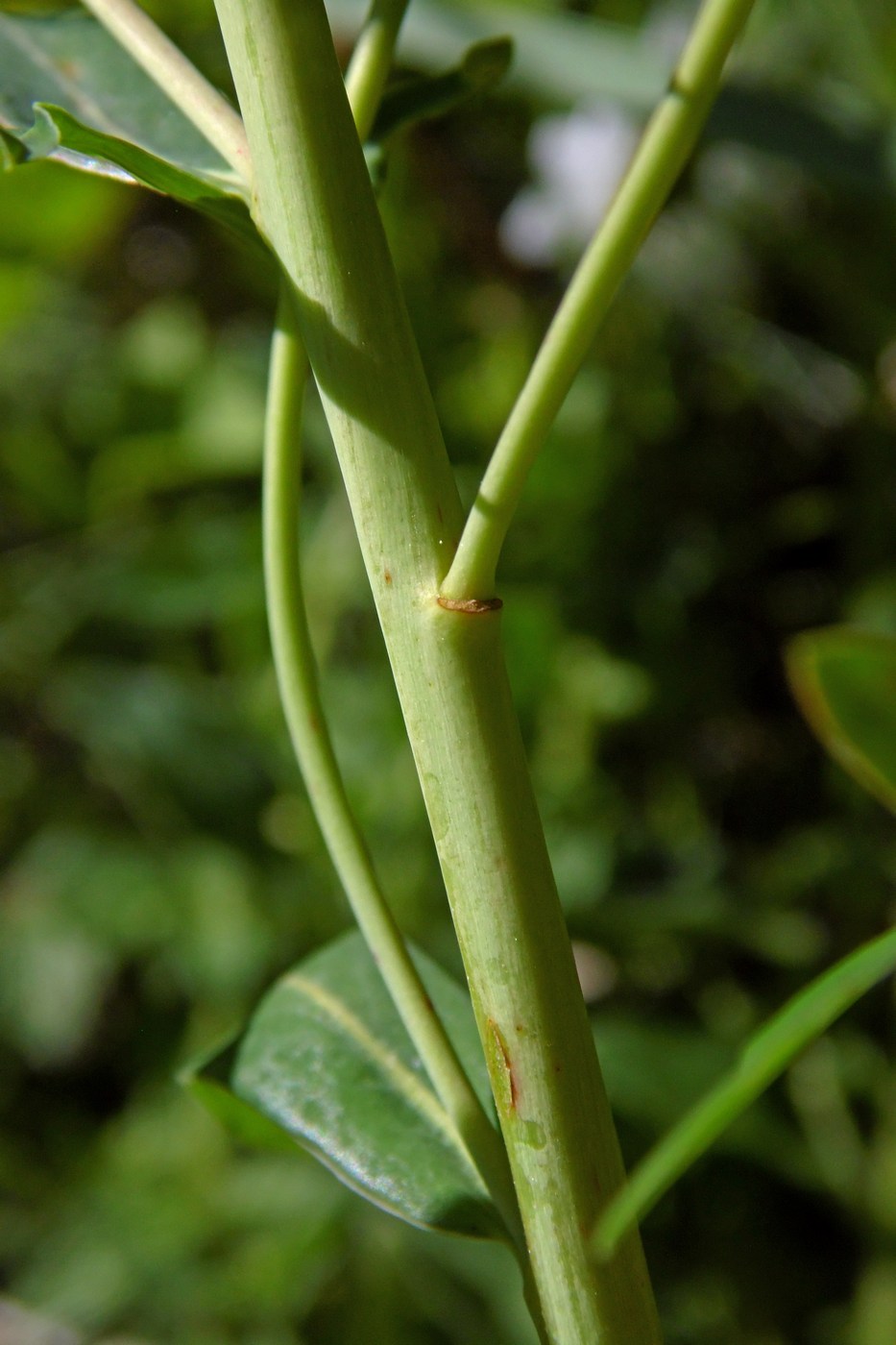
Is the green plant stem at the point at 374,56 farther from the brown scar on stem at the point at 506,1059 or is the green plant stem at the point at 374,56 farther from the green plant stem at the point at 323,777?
the brown scar on stem at the point at 506,1059

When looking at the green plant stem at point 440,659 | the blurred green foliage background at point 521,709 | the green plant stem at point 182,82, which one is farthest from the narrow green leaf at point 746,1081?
the blurred green foliage background at point 521,709

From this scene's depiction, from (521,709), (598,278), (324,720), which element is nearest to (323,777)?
(324,720)

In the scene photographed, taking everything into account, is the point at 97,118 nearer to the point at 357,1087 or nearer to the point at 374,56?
the point at 374,56

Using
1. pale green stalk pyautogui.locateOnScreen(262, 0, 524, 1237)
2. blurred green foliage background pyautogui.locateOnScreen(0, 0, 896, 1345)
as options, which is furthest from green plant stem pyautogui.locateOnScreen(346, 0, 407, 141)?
blurred green foliage background pyautogui.locateOnScreen(0, 0, 896, 1345)

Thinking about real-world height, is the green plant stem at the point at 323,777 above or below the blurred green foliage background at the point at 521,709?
above

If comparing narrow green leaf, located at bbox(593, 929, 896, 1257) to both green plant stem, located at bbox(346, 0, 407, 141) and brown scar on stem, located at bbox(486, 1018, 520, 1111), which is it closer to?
brown scar on stem, located at bbox(486, 1018, 520, 1111)

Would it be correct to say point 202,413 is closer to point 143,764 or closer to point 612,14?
point 143,764

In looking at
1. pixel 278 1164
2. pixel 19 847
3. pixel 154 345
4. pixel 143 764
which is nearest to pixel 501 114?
pixel 154 345
